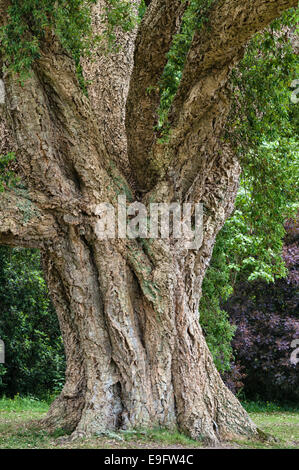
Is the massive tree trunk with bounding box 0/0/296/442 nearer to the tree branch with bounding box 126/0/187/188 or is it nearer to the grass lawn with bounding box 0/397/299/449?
the tree branch with bounding box 126/0/187/188

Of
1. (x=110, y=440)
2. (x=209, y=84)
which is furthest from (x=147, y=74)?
(x=110, y=440)

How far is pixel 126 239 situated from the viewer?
756 centimetres

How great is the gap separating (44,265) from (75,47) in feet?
9.57

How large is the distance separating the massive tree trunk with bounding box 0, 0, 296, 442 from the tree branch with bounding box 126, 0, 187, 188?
0.01 meters

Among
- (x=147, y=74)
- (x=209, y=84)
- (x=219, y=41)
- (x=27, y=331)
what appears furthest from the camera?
(x=27, y=331)

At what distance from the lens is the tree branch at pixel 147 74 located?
752 cm

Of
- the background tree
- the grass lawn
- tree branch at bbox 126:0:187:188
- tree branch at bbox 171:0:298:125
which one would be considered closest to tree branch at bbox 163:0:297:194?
tree branch at bbox 171:0:298:125

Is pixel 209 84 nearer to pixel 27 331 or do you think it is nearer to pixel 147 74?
pixel 147 74

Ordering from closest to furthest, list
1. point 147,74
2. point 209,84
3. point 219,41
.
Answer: point 219,41 < point 209,84 < point 147,74

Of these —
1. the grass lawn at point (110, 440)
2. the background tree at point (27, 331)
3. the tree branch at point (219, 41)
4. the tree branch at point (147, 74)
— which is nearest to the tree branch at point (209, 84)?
the tree branch at point (219, 41)

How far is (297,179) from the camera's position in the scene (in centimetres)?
1112

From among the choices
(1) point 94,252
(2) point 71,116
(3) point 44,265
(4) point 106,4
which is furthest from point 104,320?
(4) point 106,4

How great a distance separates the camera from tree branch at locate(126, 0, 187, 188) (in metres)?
7.52

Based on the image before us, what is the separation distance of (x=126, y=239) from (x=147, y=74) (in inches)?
84.7
